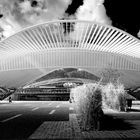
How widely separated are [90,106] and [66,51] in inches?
2010

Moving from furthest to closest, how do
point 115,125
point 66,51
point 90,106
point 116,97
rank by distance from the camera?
point 66,51, point 116,97, point 115,125, point 90,106

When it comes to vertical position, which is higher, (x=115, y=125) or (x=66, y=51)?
(x=66, y=51)

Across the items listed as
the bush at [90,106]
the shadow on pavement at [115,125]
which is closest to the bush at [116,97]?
the shadow on pavement at [115,125]

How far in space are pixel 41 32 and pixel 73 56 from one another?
11083mm

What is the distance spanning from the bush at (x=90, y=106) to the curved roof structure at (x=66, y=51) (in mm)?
43999

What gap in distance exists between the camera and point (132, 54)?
55281mm

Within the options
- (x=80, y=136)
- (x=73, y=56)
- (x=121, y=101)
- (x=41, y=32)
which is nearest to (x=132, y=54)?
(x=73, y=56)

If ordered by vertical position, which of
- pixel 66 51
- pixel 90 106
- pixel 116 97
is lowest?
pixel 116 97

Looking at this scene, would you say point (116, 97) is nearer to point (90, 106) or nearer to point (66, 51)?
point (90, 106)

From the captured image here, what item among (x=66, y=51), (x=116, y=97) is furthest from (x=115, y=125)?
(x=66, y=51)

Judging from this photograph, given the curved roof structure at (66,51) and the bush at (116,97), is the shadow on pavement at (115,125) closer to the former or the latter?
the bush at (116,97)

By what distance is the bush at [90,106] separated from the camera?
25.6 ft

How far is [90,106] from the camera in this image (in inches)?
314

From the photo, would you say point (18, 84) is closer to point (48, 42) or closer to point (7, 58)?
point (7, 58)
